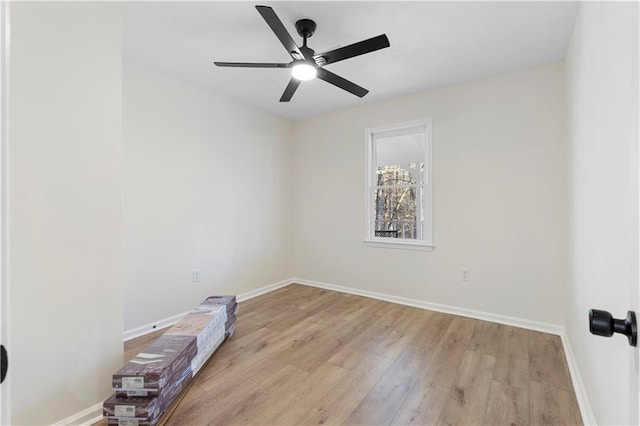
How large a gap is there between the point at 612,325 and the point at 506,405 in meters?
A: 1.54

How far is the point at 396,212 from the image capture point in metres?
3.96

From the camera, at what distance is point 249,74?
3039 mm

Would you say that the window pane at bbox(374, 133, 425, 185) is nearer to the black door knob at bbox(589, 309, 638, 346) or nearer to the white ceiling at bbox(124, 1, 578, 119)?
the white ceiling at bbox(124, 1, 578, 119)


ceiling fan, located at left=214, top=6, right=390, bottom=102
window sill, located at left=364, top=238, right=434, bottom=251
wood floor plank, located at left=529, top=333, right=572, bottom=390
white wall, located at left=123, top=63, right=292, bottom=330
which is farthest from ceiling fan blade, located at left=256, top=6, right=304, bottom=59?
wood floor plank, located at left=529, top=333, right=572, bottom=390

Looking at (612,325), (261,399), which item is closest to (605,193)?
(612,325)

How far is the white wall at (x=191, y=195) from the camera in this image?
9.29ft

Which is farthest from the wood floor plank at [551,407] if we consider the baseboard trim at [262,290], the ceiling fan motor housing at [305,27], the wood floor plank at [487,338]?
the baseboard trim at [262,290]

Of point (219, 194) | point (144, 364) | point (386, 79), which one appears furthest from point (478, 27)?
point (144, 364)

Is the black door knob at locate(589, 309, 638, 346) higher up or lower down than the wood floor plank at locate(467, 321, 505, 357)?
higher up

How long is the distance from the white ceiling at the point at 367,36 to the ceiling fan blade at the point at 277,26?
343 mm

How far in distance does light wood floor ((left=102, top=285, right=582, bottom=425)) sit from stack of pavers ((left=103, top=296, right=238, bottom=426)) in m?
0.12

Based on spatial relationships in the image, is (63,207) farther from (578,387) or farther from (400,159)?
(400,159)

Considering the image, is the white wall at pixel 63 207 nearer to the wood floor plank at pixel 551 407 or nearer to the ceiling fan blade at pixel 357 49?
the ceiling fan blade at pixel 357 49

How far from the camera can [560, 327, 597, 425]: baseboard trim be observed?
164 centimetres
